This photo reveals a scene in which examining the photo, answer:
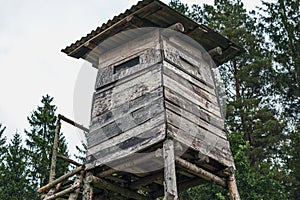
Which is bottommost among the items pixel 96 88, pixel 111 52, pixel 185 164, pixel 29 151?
pixel 185 164

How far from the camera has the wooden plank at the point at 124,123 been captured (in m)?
8.02

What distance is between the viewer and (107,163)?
821cm

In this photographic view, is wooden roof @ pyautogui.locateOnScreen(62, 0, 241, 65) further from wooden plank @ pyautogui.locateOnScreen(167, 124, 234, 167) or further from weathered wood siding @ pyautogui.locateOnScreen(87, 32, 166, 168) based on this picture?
wooden plank @ pyautogui.locateOnScreen(167, 124, 234, 167)

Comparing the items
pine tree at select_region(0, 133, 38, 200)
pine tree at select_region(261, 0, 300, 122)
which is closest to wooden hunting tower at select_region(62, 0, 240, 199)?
pine tree at select_region(261, 0, 300, 122)

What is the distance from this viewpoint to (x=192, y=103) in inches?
341

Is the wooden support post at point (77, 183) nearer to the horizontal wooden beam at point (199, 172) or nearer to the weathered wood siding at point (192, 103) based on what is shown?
the horizontal wooden beam at point (199, 172)

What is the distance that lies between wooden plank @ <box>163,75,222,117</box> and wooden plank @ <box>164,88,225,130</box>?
0.08 meters

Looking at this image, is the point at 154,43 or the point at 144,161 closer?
the point at 144,161

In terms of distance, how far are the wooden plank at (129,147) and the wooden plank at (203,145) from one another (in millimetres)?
235

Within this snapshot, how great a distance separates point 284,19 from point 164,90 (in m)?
14.0

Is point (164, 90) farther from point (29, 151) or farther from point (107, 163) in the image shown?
point (29, 151)

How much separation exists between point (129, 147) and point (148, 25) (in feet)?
8.63

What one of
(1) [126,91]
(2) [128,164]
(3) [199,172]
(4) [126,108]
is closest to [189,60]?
(1) [126,91]

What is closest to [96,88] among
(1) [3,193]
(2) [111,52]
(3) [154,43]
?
(2) [111,52]
